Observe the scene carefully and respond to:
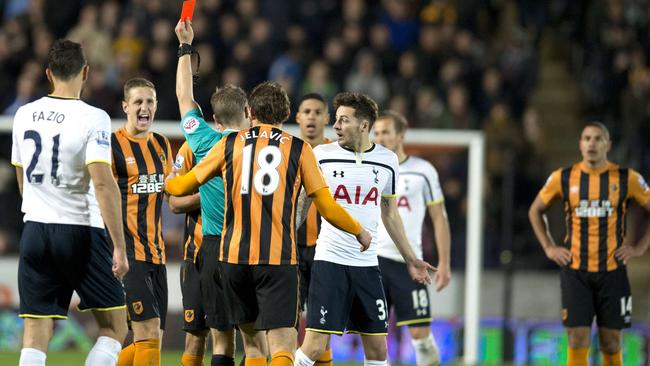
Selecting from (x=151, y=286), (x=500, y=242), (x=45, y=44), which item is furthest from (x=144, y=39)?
(x=151, y=286)

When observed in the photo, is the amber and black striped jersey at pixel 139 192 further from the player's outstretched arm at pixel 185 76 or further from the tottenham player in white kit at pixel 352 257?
the tottenham player in white kit at pixel 352 257

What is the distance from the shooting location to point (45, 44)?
48.5 feet

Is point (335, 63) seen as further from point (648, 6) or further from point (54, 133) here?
point (54, 133)

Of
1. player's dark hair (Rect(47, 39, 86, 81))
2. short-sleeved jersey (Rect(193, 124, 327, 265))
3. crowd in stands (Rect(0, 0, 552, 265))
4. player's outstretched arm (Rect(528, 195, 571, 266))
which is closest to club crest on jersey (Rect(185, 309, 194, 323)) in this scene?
short-sleeved jersey (Rect(193, 124, 327, 265))

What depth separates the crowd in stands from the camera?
1409cm

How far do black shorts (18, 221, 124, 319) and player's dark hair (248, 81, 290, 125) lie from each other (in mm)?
1194

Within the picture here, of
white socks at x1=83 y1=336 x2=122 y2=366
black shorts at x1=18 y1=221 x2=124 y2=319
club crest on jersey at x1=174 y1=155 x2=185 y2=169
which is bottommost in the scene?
white socks at x1=83 y1=336 x2=122 y2=366

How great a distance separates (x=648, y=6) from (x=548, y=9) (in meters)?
1.55

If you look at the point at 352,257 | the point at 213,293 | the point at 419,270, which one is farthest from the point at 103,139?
the point at 419,270

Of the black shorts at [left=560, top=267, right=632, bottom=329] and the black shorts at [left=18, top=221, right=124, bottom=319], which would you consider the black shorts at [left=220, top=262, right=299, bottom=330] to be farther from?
the black shorts at [left=560, top=267, right=632, bottom=329]

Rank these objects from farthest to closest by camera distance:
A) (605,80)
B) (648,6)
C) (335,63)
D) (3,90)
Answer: (648,6), (605,80), (335,63), (3,90)

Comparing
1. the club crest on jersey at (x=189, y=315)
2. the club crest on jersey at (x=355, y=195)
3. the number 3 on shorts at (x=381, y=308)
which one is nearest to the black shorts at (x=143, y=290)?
the club crest on jersey at (x=189, y=315)

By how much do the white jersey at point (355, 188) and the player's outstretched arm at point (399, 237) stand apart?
5.7 inches

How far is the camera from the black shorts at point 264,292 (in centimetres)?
673
